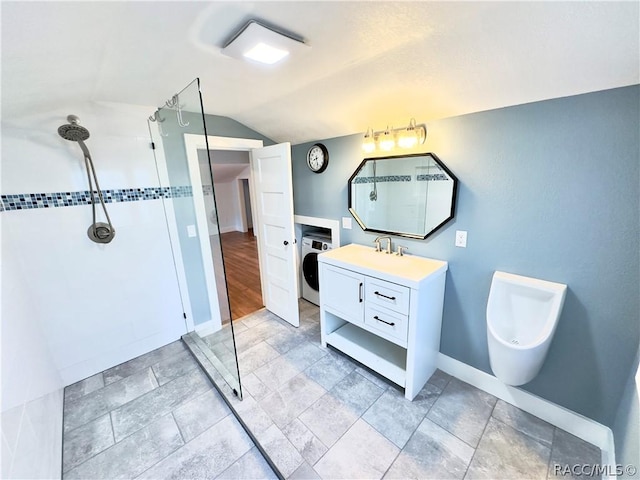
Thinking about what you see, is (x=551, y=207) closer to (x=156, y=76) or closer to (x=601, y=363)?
(x=601, y=363)

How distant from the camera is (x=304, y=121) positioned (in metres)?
2.35

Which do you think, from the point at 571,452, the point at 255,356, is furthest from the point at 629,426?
the point at 255,356

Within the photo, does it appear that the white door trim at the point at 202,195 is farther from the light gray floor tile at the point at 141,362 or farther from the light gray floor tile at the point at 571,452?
the light gray floor tile at the point at 571,452

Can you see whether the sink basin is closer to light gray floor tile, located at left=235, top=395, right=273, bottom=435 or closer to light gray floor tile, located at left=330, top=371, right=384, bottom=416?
light gray floor tile, located at left=330, top=371, right=384, bottom=416

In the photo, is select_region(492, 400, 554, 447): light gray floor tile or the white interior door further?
the white interior door

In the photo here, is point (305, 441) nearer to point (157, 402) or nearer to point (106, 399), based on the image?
point (157, 402)

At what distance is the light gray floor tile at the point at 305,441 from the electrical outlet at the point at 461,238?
1612mm

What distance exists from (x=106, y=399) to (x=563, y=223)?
3306 millimetres

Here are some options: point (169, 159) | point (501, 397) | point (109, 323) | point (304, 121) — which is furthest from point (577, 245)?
point (109, 323)

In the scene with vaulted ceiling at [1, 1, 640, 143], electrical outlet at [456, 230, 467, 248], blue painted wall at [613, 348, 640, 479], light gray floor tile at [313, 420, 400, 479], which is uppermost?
vaulted ceiling at [1, 1, 640, 143]

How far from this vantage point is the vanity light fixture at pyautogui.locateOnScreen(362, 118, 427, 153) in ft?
6.23

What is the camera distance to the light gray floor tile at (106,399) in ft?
5.87

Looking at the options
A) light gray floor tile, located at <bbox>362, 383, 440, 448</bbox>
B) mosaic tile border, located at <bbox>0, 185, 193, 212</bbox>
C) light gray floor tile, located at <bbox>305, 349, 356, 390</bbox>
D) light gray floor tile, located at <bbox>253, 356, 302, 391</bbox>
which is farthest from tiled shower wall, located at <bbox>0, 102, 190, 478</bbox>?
light gray floor tile, located at <bbox>362, 383, 440, 448</bbox>

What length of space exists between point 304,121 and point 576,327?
8.03 ft
